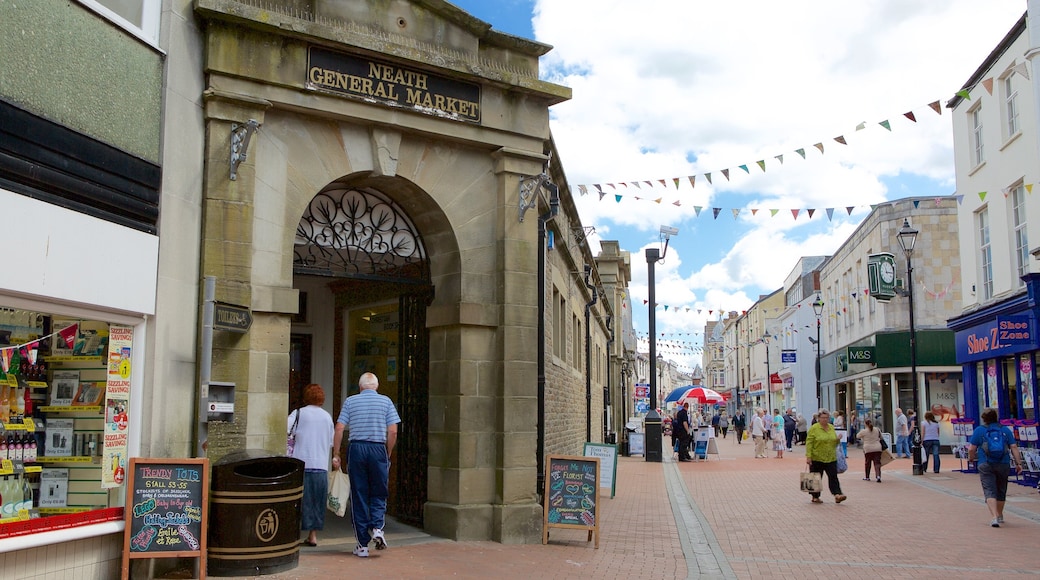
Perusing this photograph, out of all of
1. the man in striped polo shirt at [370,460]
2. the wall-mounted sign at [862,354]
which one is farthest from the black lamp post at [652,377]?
the man in striped polo shirt at [370,460]

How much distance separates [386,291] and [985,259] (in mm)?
16573

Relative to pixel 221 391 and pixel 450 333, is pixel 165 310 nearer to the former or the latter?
pixel 221 391

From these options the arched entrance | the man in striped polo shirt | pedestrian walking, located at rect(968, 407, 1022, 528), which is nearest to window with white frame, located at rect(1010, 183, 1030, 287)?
pedestrian walking, located at rect(968, 407, 1022, 528)

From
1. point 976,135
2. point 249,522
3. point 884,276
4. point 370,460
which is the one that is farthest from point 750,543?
point 884,276

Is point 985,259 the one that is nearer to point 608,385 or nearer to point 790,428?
point 608,385

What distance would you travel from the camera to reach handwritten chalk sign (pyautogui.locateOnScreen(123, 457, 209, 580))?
7133 mm

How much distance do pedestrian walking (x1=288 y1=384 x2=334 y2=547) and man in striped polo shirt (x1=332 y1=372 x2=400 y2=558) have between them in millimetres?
226

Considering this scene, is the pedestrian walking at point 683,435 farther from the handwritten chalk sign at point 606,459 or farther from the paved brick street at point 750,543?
the handwritten chalk sign at point 606,459

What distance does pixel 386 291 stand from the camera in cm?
1184

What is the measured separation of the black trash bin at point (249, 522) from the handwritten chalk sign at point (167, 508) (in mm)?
244

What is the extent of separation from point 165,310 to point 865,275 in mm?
32765

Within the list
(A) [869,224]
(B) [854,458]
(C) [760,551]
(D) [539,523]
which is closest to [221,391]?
(D) [539,523]

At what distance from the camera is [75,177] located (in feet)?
22.4

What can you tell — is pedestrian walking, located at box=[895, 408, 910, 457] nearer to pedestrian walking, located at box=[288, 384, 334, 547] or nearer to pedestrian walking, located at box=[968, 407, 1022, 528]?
pedestrian walking, located at box=[968, 407, 1022, 528]
